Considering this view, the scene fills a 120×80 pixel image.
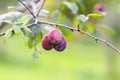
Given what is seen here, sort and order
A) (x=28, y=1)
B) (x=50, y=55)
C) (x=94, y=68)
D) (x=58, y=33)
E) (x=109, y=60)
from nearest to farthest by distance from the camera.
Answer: (x=58, y=33) < (x=28, y=1) < (x=109, y=60) < (x=94, y=68) < (x=50, y=55)

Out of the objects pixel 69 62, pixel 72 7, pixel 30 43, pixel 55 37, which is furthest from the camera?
pixel 69 62

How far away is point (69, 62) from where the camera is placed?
11.3 meters

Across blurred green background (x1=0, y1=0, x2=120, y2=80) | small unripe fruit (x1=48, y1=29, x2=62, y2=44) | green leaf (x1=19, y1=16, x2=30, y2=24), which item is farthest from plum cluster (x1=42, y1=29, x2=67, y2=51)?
blurred green background (x1=0, y1=0, x2=120, y2=80)

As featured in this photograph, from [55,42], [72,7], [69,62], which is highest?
[69,62]

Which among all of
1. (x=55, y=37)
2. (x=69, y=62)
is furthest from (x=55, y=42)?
(x=69, y=62)

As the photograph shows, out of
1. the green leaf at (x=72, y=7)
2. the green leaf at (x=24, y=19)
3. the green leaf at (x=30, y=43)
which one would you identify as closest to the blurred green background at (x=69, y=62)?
the green leaf at (x=72, y=7)

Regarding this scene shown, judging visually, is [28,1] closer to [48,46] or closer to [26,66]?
[48,46]

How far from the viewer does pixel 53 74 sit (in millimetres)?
9195

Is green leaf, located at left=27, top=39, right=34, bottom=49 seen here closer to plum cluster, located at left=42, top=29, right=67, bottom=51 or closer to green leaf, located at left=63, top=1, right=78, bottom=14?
plum cluster, located at left=42, top=29, right=67, bottom=51

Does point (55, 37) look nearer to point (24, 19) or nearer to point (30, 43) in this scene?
point (24, 19)

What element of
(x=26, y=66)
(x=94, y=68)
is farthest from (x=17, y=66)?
(x=94, y=68)

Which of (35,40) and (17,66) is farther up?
(17,66)

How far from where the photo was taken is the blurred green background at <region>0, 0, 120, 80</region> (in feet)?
23.7

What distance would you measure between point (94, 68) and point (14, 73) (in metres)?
1.98
